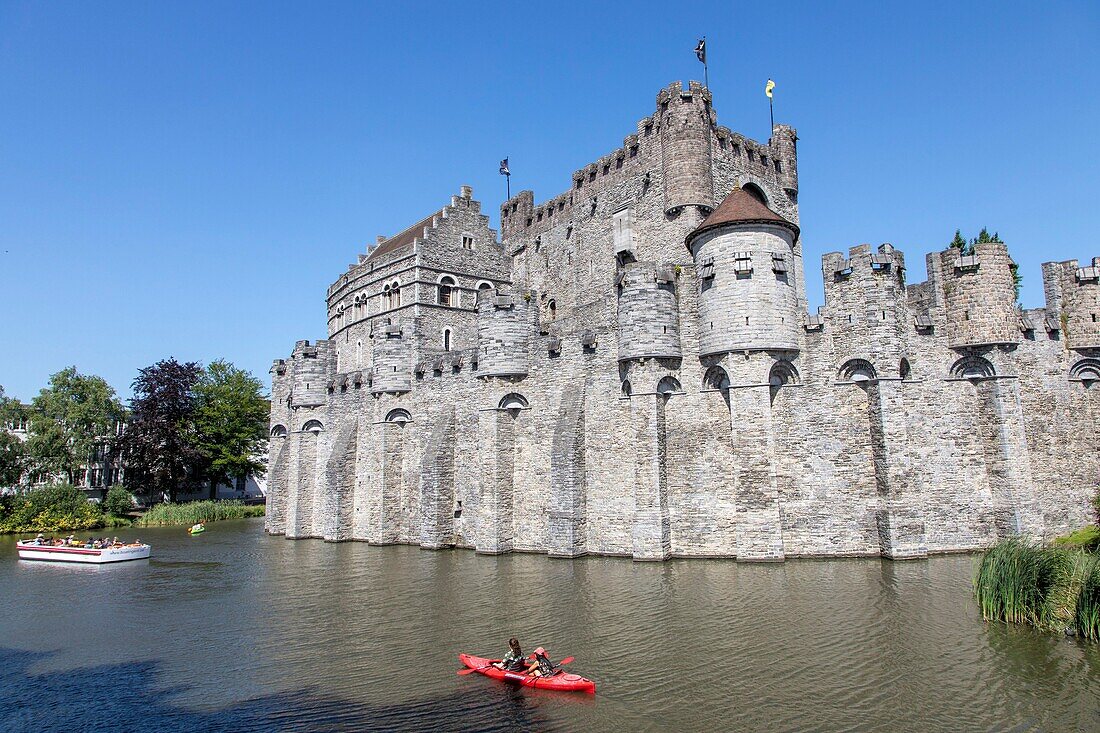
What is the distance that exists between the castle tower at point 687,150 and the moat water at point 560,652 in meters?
16.4

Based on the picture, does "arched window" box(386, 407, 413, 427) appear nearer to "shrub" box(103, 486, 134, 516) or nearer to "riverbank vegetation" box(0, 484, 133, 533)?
A: "riverbank vegetation" box(0, 484, 133, 533)

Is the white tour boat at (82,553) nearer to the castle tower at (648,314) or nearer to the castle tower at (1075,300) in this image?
the castle tower at (648,314)

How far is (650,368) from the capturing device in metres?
22.7

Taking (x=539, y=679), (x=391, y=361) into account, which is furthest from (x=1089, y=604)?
(x=391, y=361)

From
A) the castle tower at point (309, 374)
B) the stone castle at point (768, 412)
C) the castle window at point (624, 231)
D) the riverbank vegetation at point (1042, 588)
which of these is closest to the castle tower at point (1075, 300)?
the stone castle at point (768, 412)

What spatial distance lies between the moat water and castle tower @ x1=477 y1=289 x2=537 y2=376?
7.70m

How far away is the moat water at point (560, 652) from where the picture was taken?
10.2m

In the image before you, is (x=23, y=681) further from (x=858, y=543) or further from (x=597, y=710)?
(x=858, y=543)

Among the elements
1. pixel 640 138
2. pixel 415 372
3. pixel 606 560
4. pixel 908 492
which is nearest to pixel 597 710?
pixel 606 560

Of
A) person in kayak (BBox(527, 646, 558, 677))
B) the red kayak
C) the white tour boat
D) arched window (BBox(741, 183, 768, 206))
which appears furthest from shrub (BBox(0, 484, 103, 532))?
arched window (BBox(741, 183, 768, 206))

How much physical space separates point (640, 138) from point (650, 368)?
599 inches

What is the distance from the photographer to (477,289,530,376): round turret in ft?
86.2

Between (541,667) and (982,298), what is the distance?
18.0m

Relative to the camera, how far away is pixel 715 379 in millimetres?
22578
